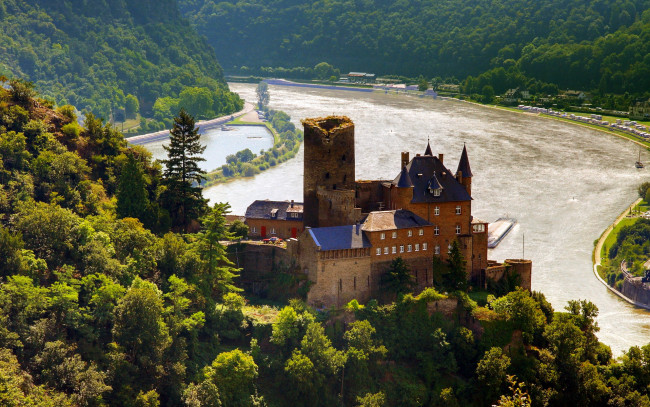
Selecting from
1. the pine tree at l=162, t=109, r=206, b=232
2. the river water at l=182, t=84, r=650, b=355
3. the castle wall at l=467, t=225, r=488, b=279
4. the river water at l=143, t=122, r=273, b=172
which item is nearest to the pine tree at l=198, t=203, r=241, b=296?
the pine tree at l=162, t=109, r=206, b=232

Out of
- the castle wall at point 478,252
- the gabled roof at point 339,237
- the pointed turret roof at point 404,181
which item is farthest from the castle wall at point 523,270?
the gabled roof at point 339,237

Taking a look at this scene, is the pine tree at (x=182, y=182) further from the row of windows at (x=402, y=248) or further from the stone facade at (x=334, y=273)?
the row of windows at (x=402, y=248)

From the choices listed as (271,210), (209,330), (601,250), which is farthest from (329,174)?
(601,250)

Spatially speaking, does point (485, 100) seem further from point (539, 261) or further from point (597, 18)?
point (539, 261)

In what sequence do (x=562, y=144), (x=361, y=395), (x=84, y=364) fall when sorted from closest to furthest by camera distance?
1. (x=84, y=364)
2. (x=361, y=395)
3. (x=562, y=144)

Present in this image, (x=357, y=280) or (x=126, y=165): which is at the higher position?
(x=126, y=165)

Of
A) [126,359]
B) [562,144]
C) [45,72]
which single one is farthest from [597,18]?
[126,359]

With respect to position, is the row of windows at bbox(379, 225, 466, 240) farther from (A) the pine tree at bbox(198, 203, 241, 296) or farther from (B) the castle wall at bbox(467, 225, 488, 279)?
(A) the pine tree at bbox(198, 203, 241, 296)
